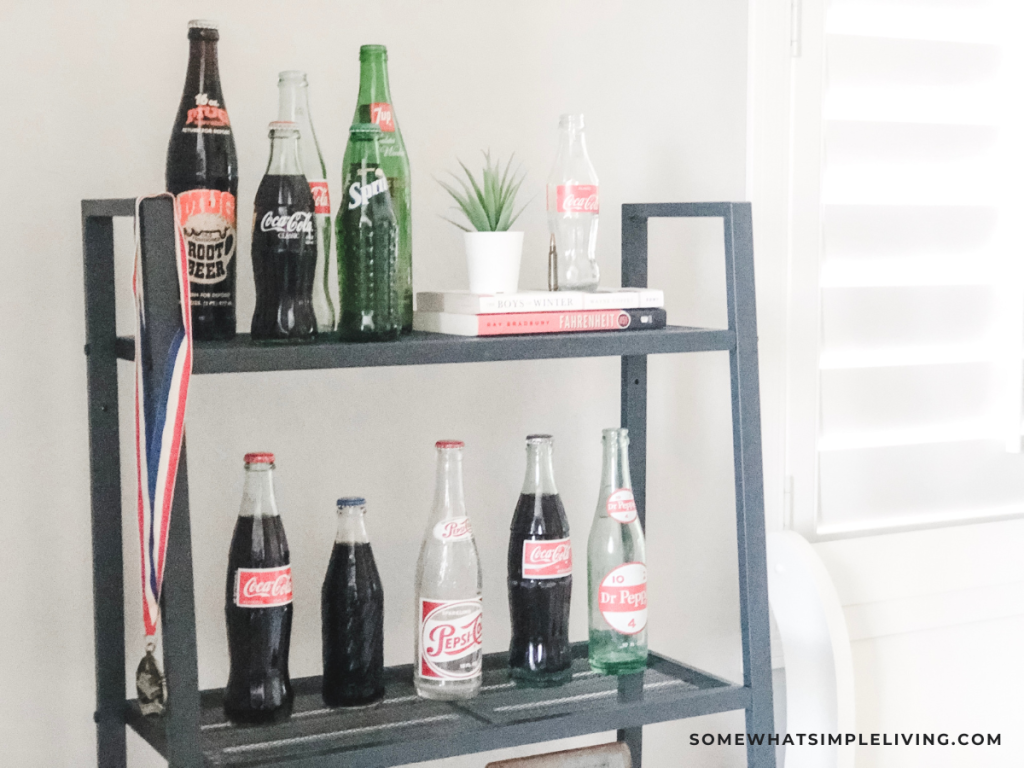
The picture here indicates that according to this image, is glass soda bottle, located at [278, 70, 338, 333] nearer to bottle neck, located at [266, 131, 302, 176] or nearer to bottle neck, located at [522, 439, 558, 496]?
bottle neck, located at [266, 131, 302, 176]

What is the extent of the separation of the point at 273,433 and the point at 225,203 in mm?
362

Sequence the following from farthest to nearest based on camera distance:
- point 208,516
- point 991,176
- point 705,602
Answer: point 991,176, point 705,602, point 208,516

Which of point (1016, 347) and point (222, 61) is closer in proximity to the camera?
point (222, 61)

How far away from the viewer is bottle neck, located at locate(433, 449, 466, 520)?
4.27 feet

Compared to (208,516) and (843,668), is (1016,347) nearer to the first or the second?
(843,668)

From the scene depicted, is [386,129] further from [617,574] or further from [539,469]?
[617,574]

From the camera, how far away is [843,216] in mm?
1745

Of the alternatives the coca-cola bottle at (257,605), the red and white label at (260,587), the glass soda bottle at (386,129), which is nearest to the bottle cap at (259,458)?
the coca-cola bottle at (257,605)

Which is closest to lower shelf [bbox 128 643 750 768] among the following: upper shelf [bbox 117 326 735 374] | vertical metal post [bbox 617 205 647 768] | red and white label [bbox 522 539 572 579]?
red and white label [bbox 522 539 572 579]

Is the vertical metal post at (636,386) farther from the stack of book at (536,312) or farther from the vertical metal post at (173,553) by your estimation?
the vertical metal post at (173,553)

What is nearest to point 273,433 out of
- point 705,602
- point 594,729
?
point 594,729

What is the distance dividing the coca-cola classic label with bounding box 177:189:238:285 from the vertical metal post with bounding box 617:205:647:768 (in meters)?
0.56

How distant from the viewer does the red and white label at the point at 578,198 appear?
1.36 m

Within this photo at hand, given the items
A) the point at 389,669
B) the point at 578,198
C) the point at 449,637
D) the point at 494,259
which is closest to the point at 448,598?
the point at 449,637
